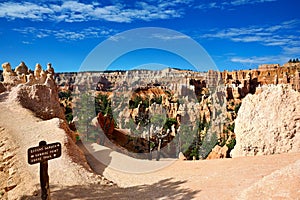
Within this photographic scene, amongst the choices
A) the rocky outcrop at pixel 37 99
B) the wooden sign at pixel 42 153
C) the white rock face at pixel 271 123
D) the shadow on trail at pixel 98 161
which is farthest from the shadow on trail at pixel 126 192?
the rocky outcrop at pixel 37 99

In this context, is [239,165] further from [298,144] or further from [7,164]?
[7,164]

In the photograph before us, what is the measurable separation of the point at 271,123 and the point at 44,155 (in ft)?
26.5

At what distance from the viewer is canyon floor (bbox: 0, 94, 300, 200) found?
252 inches

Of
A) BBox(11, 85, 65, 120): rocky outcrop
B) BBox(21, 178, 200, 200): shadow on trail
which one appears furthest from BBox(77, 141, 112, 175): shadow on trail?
BBox(11, 85, 65, 120): rocky outcrop

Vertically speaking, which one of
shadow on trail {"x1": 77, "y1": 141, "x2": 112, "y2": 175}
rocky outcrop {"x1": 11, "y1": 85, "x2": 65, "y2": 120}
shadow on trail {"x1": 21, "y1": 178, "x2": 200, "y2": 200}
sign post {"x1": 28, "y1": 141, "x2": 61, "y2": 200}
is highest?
rocky outcrop {"x1": 11, "y1": 85, "x2": 65, "y2": 120}

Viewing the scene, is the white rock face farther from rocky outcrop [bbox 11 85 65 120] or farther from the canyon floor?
rocky outcrop [bbox 11 85 65 120]

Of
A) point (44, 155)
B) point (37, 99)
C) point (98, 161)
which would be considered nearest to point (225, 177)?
point (44, 155)

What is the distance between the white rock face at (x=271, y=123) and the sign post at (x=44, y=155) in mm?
7734

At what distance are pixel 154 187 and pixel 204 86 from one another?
2321 inches

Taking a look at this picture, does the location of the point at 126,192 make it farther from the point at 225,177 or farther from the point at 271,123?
the point at 271,123

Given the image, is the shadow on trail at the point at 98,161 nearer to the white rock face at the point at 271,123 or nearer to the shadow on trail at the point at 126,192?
the shadow on trail at the point at 126,192

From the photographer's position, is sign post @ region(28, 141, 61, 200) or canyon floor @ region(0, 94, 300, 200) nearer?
sign post @ region(28, 141, 61, 200)

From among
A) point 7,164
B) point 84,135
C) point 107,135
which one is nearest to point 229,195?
point 7,164

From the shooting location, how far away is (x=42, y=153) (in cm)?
613
